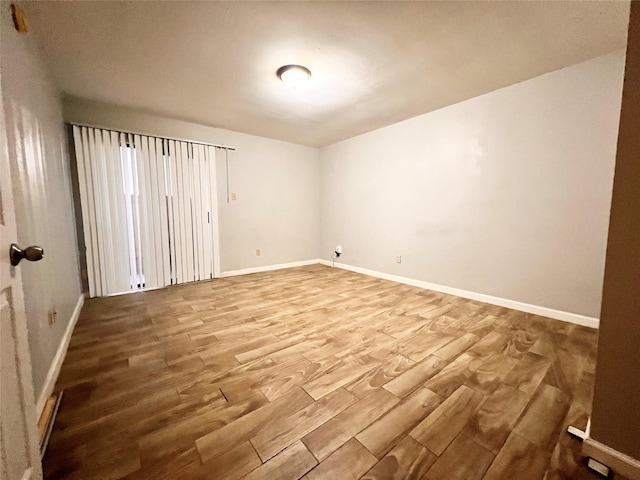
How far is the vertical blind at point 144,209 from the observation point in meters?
2.96

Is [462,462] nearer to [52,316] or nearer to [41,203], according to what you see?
[52,316]

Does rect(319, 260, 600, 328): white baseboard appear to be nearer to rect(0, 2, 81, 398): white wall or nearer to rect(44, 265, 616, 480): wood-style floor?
rect(44, 265, 616, 480): wood-style floor

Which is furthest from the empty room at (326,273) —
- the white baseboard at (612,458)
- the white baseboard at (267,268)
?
the white baseboard at (267,268)

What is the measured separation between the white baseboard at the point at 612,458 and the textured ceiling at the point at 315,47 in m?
2.44

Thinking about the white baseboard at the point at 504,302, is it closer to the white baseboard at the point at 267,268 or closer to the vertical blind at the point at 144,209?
the white baseboard at the point at 267,268

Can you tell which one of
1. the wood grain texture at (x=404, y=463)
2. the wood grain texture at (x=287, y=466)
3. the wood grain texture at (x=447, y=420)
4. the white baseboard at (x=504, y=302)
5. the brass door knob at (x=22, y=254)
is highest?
the brass door knob at (x=22, y=254)

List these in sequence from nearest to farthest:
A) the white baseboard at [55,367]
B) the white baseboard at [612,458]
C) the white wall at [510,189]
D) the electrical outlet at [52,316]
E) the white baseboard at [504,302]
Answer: the white baseboard at [612,458], the white baseboard at [55,367], the electrical outlet at [52,316], the white wall at [510,189], the white baseboard at [504,302]

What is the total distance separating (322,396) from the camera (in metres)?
1.34

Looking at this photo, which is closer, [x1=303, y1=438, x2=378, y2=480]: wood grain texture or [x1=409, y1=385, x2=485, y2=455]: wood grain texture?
[x1=303, y1=438, x2=378, y2=480]: wood grain texture

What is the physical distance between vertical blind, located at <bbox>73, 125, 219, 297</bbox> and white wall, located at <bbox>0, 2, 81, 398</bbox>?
0.43m

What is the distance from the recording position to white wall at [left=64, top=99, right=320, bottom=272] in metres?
3.67

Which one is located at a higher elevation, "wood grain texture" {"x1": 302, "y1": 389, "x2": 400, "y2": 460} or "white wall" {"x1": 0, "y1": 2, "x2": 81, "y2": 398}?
"white wall" {"x1": 0, "y1": 2, "x2": 81, "y2": 398}

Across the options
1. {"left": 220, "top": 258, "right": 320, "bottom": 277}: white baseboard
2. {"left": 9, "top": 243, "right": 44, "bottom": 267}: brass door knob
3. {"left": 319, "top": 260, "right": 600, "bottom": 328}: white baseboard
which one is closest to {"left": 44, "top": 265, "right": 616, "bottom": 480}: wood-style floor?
{"left": 319, "top": 260, "right": 600, "bottom": 328}: white baseboard

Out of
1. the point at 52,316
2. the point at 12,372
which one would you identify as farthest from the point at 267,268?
the point at 12,372
